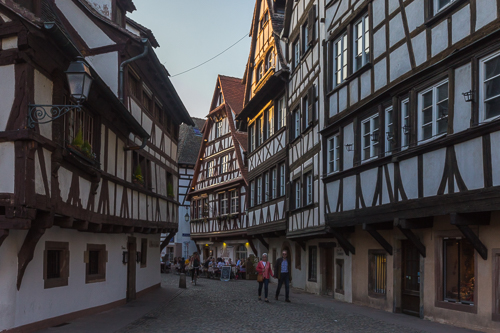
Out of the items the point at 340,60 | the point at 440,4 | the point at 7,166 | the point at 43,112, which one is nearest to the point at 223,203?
the point at 340,60

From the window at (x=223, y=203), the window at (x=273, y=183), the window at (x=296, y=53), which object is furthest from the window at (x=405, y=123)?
the window at (x=223, y=203)

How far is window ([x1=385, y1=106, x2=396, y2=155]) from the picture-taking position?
14055 millimetres

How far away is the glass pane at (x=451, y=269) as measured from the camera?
12.6 metres

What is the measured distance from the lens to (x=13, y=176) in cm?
932

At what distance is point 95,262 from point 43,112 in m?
6.31

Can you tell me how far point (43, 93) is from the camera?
10.3m

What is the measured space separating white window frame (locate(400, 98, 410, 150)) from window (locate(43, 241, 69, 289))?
7.62 meters

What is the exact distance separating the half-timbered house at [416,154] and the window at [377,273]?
0.04m

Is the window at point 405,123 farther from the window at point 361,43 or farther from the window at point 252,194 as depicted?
the window at point 252,194

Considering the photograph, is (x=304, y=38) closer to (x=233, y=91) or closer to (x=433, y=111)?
(x=433, y=111)

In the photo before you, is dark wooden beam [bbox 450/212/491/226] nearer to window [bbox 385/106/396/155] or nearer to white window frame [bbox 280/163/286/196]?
window [bbox 385/106/396/155]

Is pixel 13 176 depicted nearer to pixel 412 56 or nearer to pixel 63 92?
pixel 63 92

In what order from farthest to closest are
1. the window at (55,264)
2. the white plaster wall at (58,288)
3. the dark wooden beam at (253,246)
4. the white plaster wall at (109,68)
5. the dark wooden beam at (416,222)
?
the dark wooden beam at (253,246)
the white plaster wall at (109,68)
the dark wooden beam at (416,222)
the window at (55,264)
the white plaster wall at (58,288)

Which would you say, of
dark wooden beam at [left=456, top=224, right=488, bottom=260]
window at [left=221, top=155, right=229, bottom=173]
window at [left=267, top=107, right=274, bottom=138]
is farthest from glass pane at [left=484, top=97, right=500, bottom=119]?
window at [left=221, top=155, right=229, bottom=173]
